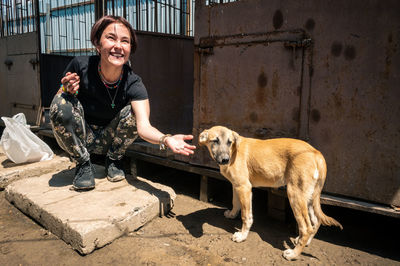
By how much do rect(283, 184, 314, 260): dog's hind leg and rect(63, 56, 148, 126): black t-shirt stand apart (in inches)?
73.5

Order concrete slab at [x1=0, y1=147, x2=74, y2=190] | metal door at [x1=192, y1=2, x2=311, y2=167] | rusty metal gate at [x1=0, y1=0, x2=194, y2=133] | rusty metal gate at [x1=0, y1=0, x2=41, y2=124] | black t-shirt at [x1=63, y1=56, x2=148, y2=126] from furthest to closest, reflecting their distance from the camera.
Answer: rusty metal gate at [x1=0, y1=0, x2=41, y2=124], rusty metal gate at [x1=0, y1=0, x2=194, y2=133], concrete slab at [x1=0, y1=147, x2=74, y2=190], black t-shirt at [x1=63, y1=56, x2=148, y2=126], metal door at [x1=192, y1=2, x2=311, y2=167]

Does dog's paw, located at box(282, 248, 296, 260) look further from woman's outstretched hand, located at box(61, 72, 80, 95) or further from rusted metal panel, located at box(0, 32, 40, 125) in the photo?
rusted metal panel, located at box(0, 32, 40, 125)

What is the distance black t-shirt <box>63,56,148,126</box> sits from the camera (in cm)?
310

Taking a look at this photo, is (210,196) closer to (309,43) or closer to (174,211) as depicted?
(174,211)

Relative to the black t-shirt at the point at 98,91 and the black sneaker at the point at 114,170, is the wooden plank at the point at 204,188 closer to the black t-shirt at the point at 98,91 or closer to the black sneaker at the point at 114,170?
the black sneaker at the point at 114,170

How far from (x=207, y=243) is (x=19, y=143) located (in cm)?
300

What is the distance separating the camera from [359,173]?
8.50 ft

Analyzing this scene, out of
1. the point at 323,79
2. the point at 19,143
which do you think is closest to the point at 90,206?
the point at 19,143

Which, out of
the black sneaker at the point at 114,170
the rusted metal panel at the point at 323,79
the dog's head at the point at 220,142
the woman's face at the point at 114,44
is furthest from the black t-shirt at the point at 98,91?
the dog's head at the point at 220,142

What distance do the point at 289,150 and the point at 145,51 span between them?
2916mm

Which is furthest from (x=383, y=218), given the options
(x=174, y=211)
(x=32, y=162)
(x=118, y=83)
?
(x=32, y=162)

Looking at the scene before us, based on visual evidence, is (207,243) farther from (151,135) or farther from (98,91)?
(98,91)

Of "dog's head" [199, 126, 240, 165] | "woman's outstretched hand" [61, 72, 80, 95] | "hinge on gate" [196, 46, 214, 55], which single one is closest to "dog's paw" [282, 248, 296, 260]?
"dog's head" [199, 126, 240, 165]

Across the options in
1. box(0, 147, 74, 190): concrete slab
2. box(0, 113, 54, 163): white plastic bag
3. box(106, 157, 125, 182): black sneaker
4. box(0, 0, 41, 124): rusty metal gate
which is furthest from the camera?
box(0, 0, 41, 124): rusty metal gate
